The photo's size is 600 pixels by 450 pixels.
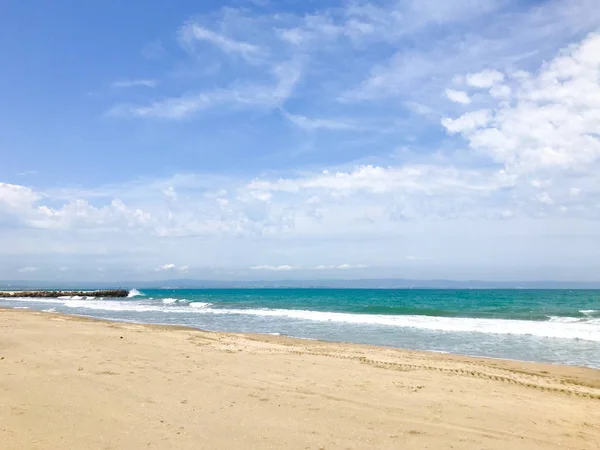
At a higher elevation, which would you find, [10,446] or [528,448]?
[10,446]

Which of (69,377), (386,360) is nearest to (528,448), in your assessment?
(386,360)

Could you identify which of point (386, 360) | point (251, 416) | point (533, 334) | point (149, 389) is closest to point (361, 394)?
point (251, 416)

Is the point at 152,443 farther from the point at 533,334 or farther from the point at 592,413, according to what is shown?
the point at 533,334

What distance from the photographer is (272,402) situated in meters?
7.78

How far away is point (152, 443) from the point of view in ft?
18.8

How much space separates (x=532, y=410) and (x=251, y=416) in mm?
5152

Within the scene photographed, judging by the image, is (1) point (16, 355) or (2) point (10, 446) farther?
(1) point (16, 355)

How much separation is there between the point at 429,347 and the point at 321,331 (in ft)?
24.5

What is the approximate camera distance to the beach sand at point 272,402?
20.0ft

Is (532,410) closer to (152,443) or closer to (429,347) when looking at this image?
(152,443)

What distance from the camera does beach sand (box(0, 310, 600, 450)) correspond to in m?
6.11

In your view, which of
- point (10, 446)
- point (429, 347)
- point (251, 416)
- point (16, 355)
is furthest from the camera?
point (429, 347)

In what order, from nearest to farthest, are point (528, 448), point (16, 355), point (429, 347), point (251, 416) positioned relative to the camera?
point (528, 448) < point (251, 416) < point (16, 355) < point (429, 347)

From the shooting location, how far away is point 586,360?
15625mm
